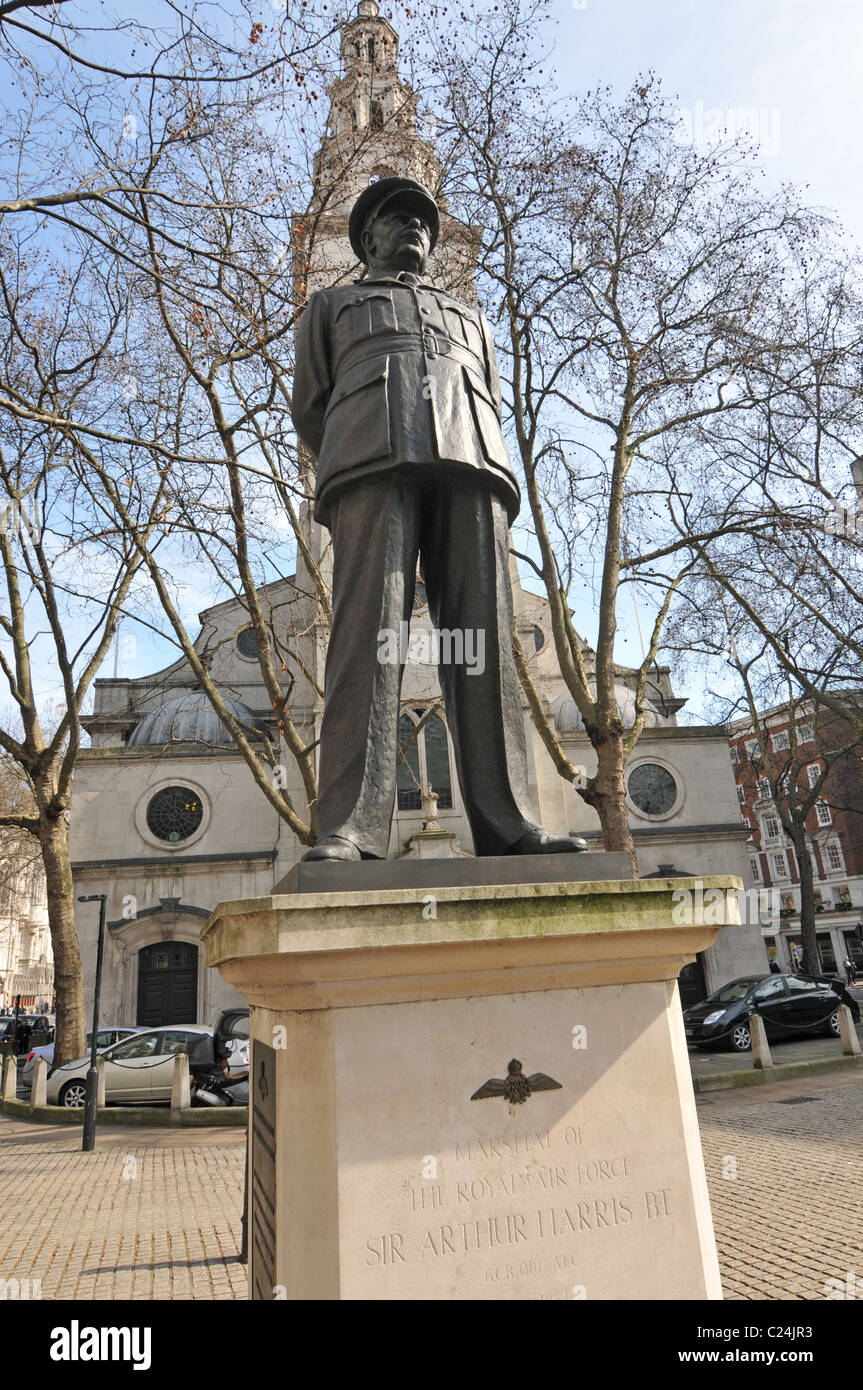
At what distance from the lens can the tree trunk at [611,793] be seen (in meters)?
13.5

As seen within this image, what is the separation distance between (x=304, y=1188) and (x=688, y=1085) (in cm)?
124

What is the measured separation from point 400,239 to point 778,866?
6376cm

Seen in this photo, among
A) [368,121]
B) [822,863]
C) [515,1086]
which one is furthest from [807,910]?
[822,863]

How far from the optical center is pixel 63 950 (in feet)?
53.4

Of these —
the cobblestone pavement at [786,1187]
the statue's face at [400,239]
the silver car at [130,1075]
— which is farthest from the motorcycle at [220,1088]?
the statue's face at [400,239]

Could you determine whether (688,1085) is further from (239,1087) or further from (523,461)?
(239,1087)

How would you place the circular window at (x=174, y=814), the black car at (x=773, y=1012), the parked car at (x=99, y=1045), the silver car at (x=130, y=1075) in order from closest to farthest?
1. the silver car at (x=130, y=1075)
2. the parked car at (x=99, y=1045)
3. the black car at (x=773, y=1012)
4. the circular window at (x=174, y=814)

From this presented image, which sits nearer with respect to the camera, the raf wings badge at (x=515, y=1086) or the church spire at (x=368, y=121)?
the raf wings badge at (x=515, y=1086)

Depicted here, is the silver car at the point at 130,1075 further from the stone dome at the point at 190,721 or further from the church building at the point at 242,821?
the stone dome at the point at 190,721

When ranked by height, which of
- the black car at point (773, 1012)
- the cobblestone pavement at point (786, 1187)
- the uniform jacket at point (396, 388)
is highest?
the uniform jacket at point (396, 388)

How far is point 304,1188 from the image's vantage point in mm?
2418

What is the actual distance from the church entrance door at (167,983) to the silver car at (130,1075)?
10524 millimetres

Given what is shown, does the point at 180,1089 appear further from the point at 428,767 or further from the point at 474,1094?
the point at 428,767
